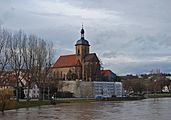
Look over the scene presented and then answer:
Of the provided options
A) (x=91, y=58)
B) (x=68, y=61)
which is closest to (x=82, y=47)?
(x=91, y=58)

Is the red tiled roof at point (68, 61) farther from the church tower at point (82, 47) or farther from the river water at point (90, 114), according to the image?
the river water at point (90, 114)

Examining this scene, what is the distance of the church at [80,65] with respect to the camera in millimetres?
131875

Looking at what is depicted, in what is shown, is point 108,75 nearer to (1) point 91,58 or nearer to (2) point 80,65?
(2) point 80,65

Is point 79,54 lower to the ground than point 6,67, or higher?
higher

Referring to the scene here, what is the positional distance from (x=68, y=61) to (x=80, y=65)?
25.6 ft

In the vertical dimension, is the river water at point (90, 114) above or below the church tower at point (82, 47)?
below

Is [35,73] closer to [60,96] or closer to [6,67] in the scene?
[6,67]

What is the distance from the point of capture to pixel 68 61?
492 ft

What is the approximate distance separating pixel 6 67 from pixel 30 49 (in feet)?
27.2

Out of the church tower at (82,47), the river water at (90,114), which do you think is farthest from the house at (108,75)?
the river water at (90,114)

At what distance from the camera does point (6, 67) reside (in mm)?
69438

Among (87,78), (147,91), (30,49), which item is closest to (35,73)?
(30,49)

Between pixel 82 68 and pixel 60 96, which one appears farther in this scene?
pixel 82 68

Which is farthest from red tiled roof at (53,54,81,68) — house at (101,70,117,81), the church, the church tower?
house at (101,70,117,81)
